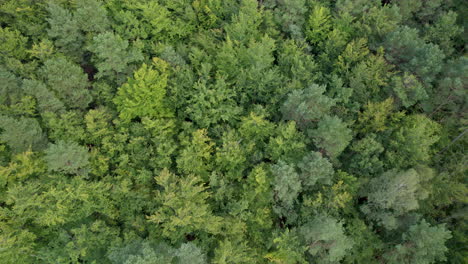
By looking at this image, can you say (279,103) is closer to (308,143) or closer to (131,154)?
(308,143)

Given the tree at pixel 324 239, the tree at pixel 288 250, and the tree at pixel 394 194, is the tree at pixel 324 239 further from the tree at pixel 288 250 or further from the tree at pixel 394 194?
the tree at pixel 394 194

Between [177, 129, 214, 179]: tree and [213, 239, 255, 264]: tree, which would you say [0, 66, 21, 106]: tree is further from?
[213, 239, 255, 264]: tree

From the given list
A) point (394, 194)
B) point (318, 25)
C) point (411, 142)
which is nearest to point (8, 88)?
point (318, 25)

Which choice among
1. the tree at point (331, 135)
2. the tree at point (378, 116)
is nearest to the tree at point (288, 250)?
the tree at point (331, 135)

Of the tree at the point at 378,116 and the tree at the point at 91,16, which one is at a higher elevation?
the tree at the point at 91,16

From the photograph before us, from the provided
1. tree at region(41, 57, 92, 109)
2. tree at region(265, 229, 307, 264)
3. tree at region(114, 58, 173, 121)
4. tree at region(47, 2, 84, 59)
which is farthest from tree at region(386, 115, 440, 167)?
tree at region(47, 2, 84, 59)

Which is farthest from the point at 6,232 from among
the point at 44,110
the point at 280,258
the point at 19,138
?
the point at 280,258
